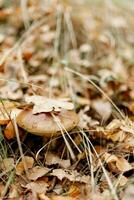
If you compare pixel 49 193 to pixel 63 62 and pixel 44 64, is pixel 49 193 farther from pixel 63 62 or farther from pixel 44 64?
pixel 44 64

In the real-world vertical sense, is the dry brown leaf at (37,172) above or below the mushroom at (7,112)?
below

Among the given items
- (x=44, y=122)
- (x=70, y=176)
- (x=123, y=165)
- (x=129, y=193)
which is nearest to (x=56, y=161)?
(x=70, y=176)

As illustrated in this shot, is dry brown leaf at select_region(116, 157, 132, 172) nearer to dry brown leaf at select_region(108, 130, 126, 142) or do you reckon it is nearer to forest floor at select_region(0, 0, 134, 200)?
forest floor at select_region(0, 0, 134, 200)

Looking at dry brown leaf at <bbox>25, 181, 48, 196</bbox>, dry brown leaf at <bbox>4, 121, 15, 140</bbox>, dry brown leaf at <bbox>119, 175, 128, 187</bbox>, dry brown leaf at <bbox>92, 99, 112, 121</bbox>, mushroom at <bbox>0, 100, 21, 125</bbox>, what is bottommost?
dry brown leaf at <bbox>119, 175, 128, 187</bbox>

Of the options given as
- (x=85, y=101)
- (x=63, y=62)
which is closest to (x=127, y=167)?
(x=85, y=101)

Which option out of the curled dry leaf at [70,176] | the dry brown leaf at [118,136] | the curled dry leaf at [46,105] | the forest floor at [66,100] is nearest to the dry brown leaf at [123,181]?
the forest floor at [66,100]

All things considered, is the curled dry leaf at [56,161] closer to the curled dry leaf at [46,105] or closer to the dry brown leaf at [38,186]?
the dry brown leaf at [38,186]

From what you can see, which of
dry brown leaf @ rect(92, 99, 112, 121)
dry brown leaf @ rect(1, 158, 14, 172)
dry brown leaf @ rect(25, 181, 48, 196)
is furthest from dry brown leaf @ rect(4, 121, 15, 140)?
dry brown leaf @ rect(92, 99, 112, 121)

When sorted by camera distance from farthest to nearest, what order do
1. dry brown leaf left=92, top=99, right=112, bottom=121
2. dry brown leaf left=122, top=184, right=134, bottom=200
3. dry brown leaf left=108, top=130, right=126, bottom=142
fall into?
dry brown leaf left=92, top=99, right=112, bottom=121
dry brown leaf left=108, top=130, right=126, bottom=142
dry brown leaf left=122, top=184, right=134, bottom=200

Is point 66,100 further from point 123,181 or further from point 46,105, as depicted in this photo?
point 123,181
